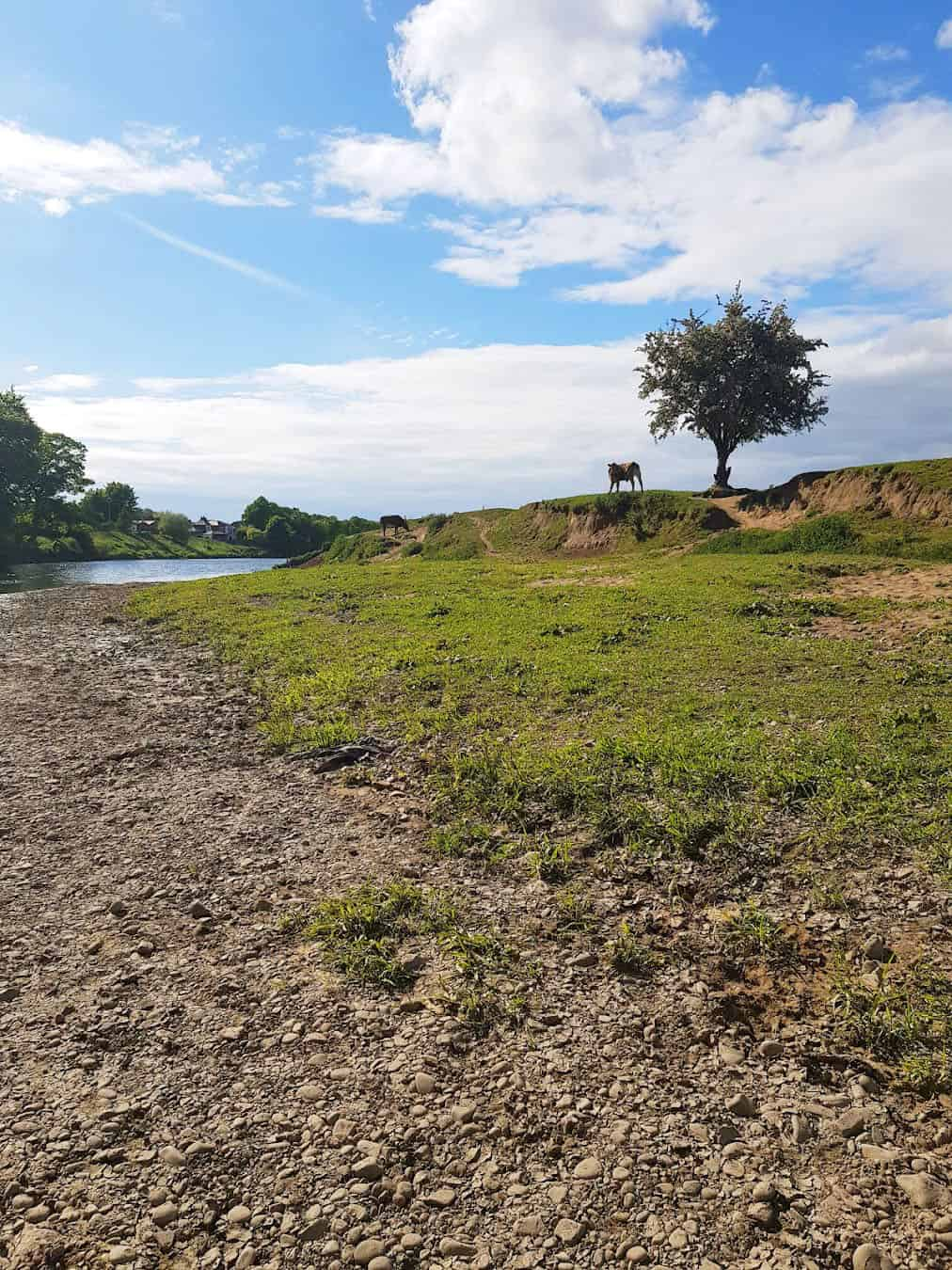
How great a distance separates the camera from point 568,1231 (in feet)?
11.1

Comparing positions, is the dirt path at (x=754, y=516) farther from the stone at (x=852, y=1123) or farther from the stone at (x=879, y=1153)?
the stone at (x=879, y=1153)

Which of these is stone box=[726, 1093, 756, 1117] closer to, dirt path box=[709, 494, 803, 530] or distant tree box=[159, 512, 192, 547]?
dirt path box=[709, 494, 803, 530]

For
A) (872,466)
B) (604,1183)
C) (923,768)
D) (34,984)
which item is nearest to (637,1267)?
(604,1183)

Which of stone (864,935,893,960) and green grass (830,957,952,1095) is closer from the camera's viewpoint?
green grass (830,957,952,1095)

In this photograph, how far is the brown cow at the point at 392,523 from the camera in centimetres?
5909

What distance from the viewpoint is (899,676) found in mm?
10477

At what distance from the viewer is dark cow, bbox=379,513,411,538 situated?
59.1 m

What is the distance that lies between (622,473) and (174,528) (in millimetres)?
106972

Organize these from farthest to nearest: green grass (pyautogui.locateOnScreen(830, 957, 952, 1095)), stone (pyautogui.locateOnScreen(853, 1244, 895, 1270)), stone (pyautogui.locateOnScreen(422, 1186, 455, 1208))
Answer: green grass (pyautogui.locateOnScreen(830, 957, 952, 1095)) → stone (pyautogui.locateOnScreen(422, 1186, 455, 1208)) → stone (pyautogui.locateOnScreen(853, 1244, 895, 1270))

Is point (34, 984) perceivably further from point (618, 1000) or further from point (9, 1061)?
point (618, 1000)

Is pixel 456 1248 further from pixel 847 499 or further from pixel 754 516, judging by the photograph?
pixel 754 516

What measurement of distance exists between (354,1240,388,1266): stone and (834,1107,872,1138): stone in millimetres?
2496

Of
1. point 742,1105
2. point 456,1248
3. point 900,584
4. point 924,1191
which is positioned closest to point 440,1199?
point 456,1248

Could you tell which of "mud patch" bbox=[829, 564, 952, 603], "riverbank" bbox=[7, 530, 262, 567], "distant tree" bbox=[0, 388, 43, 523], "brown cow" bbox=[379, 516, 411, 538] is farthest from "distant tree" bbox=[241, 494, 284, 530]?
"mud patch" bbox=[829, 564, 952, 603]
